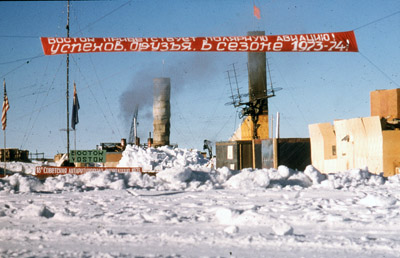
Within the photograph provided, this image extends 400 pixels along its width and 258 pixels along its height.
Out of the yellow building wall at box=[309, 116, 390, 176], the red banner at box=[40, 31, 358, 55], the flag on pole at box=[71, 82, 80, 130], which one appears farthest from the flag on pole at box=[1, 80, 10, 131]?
the yellow building wall at box=[309, 116, 390, 176]

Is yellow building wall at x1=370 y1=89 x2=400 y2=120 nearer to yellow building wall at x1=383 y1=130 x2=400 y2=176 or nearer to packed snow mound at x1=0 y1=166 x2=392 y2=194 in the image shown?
Answer: yellow building wall at x1=383 y1=130 x2=400 y2=176

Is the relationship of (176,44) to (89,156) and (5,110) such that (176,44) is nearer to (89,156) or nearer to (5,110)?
(5,110)

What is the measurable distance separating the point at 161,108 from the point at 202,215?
41175 mm

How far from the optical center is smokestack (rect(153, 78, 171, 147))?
161 feet

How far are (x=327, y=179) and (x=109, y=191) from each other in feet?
20.5

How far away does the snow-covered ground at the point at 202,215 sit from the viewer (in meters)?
6.08

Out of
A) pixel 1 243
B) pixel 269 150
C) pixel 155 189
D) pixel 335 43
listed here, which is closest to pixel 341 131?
pixel 269 150

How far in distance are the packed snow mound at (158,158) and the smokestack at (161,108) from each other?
3897 mm

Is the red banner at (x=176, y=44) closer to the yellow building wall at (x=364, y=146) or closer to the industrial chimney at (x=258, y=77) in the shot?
the yellow building wall at (x=364, y=146)

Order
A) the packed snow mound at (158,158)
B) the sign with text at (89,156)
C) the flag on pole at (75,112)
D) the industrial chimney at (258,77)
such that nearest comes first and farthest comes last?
the sign with text at (89,156) → the flag on pole at (75,112) → the industrial chimney at (258,77) → the packed snow mound at (158,158)

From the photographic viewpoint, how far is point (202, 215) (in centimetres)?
822

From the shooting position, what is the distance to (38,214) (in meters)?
8.38

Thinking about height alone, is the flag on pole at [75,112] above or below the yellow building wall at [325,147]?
above

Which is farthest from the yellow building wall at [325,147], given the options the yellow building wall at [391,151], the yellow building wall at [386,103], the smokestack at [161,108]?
the smokestack at [161,108]
